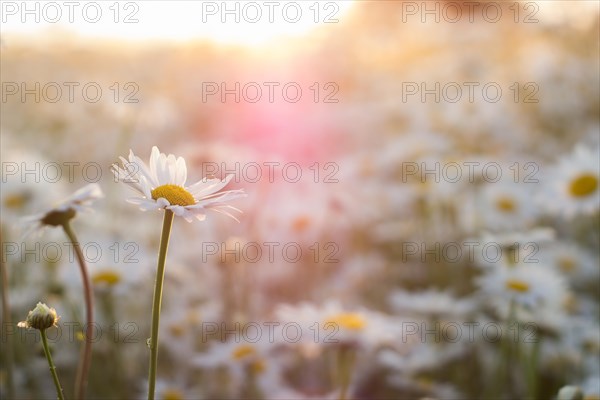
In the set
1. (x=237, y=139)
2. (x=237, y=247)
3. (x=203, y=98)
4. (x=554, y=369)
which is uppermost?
(x=203, y=98)

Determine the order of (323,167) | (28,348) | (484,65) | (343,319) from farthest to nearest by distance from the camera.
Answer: (484,65)
(323,167)
(28,348)
(343,319)

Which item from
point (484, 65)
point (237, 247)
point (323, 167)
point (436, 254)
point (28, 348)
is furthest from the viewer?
point (484, 65)


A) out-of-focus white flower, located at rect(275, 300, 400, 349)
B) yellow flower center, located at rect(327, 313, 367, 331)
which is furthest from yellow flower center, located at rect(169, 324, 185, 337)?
yellow flower center, located at rect(327, 313, 367, 331)

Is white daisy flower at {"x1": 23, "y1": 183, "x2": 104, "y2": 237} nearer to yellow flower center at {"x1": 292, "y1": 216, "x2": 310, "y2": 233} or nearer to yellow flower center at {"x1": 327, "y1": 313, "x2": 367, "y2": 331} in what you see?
yellow flower center at {"x1": 327, "y1": 313, "x2": 367, "y2": 331}

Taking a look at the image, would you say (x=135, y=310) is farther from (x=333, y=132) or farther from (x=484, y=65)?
(x=484, y=65)

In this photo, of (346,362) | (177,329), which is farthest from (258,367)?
(346,362)

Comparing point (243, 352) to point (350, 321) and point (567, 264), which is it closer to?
point (350, 321)

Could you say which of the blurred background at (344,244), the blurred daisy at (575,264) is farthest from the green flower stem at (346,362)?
the blurred daisy at (575,264)

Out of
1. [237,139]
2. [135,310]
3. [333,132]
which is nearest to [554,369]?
[135,310]
